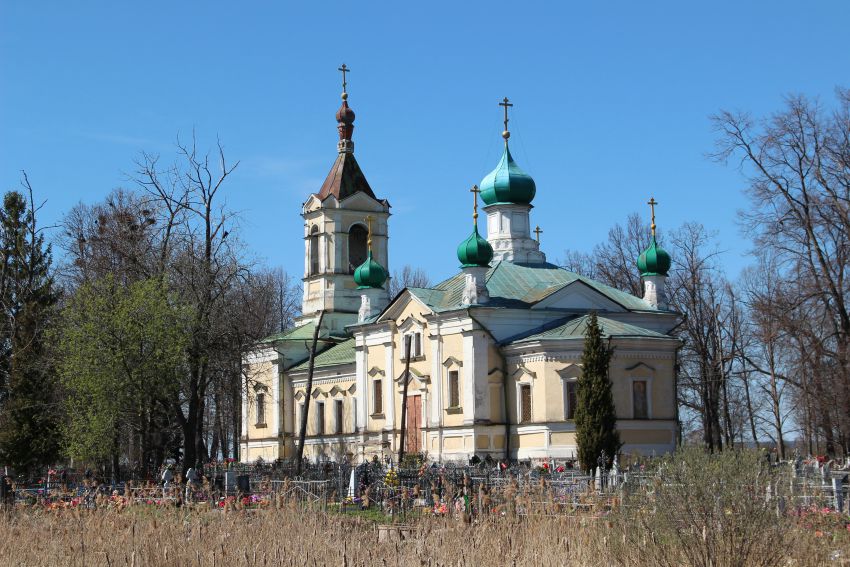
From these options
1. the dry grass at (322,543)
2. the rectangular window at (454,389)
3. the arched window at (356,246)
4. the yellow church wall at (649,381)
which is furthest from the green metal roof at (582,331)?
the dry grass at (322,543)

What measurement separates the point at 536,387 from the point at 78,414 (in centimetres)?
1418

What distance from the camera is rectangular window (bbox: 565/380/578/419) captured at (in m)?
38.5

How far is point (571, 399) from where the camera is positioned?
3869 cm

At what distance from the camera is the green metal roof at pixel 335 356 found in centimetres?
4953

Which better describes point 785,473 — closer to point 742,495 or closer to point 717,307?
point 742,495

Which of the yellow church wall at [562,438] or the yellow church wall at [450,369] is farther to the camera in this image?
the yellow church wall at [450,369]

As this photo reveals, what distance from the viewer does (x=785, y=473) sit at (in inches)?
471

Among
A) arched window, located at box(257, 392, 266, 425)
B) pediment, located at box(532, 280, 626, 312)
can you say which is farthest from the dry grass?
arched window, located at box(257, 392, 266, 425)

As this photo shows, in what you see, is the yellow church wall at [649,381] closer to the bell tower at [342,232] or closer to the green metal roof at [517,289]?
the green metal roof at [517,289]

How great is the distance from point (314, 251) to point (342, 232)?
1.93m

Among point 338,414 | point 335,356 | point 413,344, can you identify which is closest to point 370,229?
point 335,356

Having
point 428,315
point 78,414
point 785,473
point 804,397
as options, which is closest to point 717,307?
point 804,397

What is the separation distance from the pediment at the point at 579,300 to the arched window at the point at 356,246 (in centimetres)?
1385

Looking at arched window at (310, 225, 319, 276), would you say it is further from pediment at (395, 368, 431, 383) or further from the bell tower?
pediment at (395, 368, 431, 383)
